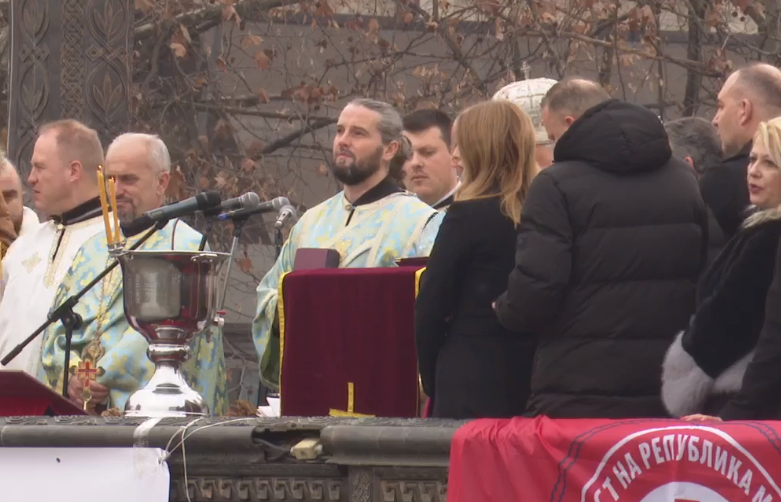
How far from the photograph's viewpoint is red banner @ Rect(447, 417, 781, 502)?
4.20 meters

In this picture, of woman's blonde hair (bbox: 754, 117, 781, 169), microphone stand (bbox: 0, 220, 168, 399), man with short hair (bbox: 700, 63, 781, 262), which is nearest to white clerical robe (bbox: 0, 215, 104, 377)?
microphone stand (bbox: 0, 220, 168, 399)

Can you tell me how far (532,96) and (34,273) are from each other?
2553 millimetres

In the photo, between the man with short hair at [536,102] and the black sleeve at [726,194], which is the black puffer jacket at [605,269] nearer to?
the black sleeve at [726,194]

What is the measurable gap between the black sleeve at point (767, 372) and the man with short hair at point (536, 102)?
6.68 feet

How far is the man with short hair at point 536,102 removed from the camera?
649cm

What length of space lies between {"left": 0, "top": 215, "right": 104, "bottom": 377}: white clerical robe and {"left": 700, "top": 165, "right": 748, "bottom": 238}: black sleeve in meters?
3.14

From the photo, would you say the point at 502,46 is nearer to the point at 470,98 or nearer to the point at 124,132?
the point at 470,98

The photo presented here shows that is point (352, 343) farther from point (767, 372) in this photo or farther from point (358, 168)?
point (767, 372)

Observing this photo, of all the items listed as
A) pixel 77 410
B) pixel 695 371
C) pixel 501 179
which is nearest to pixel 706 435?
pixel 695 371

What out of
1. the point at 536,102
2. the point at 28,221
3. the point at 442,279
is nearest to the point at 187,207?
the point at 442,279

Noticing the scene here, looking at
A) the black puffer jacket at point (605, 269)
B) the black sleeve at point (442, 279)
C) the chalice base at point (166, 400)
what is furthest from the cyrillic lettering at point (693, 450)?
the chalice base at point (166, 400)

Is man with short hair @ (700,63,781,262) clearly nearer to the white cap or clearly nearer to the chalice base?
the white cap

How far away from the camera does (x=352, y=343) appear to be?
615 centimetres

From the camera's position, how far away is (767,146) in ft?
15.6
